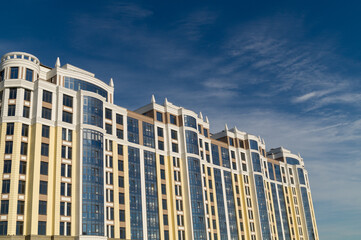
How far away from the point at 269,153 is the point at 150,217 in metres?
74.7

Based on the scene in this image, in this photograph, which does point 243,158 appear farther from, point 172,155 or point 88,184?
point 88,184

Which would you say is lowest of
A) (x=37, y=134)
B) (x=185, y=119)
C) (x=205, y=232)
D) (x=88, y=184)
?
(x=205, y=232)

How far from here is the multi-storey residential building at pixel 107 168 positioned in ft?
207

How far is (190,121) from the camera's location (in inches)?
3812

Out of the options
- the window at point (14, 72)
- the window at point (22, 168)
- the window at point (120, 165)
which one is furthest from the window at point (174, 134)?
the window at point (14, 72)

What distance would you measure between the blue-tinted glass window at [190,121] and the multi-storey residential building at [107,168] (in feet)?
1.05

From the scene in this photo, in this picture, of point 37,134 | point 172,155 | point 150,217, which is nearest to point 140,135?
point 172,155

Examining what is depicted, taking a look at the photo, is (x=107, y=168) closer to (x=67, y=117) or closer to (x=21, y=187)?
(x=67, y=117)

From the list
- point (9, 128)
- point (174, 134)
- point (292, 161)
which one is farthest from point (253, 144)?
point (9, 128)

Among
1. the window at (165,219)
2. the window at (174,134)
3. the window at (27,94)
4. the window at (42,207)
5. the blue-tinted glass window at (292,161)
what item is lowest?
the window at (165,219)

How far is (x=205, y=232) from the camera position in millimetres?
88562

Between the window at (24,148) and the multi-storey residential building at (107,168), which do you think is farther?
the window at (24,148)

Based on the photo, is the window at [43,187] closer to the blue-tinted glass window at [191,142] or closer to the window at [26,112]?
the window at [26,112]

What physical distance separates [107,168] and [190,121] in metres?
29.3
